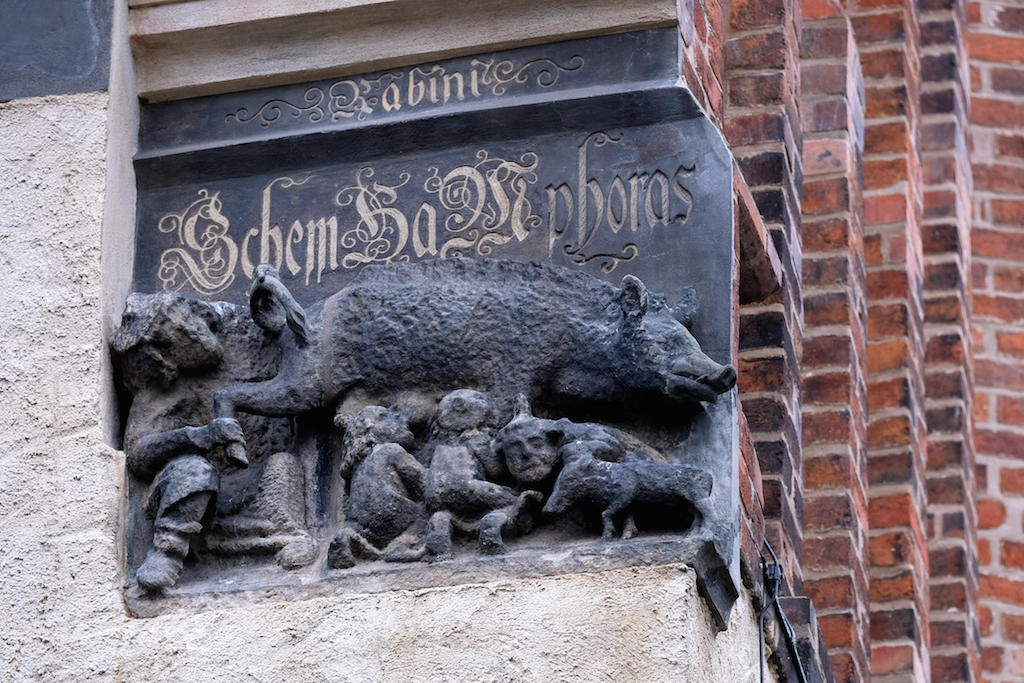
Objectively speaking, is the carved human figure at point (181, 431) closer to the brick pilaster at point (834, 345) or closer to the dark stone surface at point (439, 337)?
the dark stone surface at point (439, 337)

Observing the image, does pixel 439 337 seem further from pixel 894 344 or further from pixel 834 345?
pixel 894 344

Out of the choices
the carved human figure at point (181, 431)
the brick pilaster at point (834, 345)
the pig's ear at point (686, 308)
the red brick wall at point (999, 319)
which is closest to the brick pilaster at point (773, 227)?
the brick pilaster at point (834, 345)

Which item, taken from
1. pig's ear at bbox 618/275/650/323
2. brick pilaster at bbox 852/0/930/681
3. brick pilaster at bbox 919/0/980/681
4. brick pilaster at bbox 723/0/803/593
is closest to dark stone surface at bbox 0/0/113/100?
pig's ear at bbox 618/275/650/323

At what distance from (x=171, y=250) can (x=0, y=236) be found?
13.4 inches

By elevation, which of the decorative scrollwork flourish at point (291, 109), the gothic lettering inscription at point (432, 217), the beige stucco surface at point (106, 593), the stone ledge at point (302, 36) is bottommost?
the beige stucco surface at point (106, 593)

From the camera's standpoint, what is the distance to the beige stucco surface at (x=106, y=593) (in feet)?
16.9

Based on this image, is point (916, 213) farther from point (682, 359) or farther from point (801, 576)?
point (682, 359)

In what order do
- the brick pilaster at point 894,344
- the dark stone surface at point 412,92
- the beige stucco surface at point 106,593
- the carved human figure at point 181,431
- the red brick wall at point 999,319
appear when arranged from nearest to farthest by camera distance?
the beige stucco surface at point 106,593 → the carved human figure at point 181,431 → the dark stone surface at point 412,92 → the brick pilaster at point 894,344 → the red brick wall at point 999,319

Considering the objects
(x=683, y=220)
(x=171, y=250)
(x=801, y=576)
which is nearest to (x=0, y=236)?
(x=171, y=250)

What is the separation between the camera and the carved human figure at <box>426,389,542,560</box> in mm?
5316

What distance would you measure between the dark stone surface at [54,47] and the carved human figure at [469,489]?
1.07m

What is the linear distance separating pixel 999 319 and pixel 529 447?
15.3 ft

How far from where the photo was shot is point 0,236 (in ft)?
19.1

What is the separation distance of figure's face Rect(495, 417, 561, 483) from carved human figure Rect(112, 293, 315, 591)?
0.41 metres
